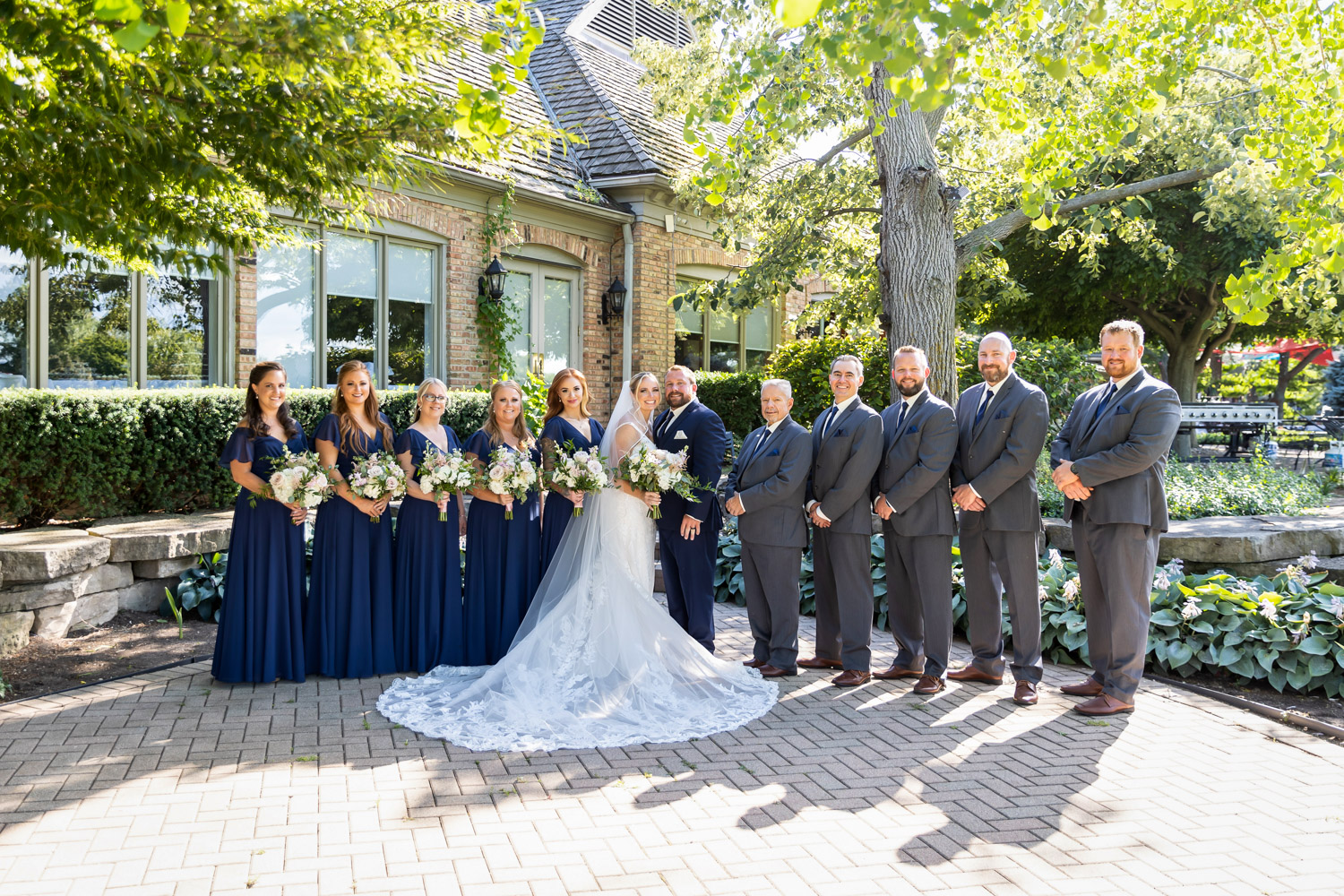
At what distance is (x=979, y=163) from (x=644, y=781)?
1095 centimetres

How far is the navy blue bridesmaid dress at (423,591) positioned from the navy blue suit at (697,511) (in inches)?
58.6

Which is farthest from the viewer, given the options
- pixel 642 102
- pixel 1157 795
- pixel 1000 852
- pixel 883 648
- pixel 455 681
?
pixel 642 102

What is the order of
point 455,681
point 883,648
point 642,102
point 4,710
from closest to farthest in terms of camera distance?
point 4,710 < point 455,681 < point 883,648 < point 642,102

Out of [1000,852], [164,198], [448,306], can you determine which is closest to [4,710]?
[164,198]

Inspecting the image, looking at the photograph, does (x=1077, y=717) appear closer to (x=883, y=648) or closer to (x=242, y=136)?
(x=883, y=648)

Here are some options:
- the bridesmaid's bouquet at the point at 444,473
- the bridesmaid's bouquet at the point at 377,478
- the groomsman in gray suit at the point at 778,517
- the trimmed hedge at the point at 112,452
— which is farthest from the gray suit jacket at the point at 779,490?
the trimmed hedge at the point at 112,452

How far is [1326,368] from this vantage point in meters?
38.6

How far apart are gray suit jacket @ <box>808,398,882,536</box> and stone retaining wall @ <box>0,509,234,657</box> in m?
4.87

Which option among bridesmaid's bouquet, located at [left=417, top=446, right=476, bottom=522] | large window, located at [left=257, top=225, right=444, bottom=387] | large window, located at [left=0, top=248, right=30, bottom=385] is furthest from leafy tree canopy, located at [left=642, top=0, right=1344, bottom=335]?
large window, located at [left=0, top=248, right=30, bottom=385]

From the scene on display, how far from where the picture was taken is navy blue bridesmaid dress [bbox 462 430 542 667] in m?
6.36

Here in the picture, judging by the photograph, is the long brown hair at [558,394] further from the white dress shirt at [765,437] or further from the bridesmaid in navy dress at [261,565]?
the bridesmaid in navy dress at [261,565]

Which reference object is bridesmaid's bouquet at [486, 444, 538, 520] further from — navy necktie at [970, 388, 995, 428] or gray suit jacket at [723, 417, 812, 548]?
navy necktie at [970, 388, 995, 428]

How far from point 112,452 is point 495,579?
375cm

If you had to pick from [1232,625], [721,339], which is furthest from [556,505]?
[721,339]
